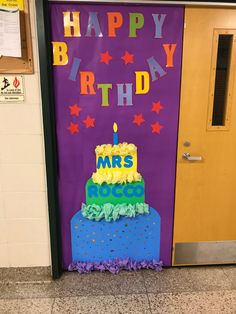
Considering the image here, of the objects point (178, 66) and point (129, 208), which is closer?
point (178, 66)

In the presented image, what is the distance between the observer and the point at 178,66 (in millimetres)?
1872

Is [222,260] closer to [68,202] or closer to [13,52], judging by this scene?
[68,202]

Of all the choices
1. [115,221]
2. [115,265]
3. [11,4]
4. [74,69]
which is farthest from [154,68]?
[115,265]

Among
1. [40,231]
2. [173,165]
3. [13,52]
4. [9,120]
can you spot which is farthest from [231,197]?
[13,52]

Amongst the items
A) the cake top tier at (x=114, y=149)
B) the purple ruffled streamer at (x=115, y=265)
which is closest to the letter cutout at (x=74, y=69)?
the cake top tier at (x=114, y=149)

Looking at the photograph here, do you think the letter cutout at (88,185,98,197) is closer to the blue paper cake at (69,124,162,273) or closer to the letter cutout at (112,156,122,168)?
the blue paper cake at (69,124,162,273)

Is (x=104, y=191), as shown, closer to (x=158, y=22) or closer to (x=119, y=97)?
(x=119, y=97)

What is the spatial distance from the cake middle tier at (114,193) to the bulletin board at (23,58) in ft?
2.88

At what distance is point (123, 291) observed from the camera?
197 cm

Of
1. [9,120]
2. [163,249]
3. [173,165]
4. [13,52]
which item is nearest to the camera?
[13,52]

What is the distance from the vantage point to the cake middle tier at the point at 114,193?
2023mm

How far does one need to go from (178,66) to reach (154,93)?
0.78ft

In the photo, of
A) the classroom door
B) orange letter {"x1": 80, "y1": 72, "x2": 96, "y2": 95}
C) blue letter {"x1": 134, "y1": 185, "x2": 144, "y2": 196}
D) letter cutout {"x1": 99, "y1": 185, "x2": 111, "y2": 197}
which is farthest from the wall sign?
blue letter {"x1": 134, "y1": 185, "x2": 144, "y2": 196}

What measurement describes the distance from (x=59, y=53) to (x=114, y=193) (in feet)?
3.38
